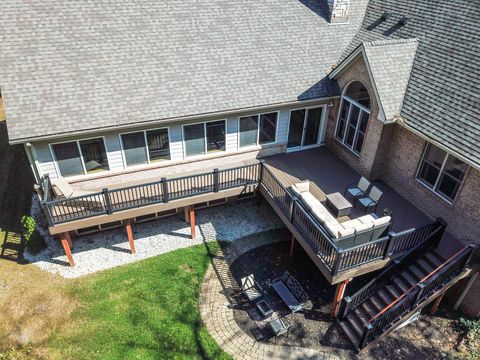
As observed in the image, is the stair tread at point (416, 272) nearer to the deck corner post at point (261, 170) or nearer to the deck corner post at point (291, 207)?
the deck corner post at point (291, 207)

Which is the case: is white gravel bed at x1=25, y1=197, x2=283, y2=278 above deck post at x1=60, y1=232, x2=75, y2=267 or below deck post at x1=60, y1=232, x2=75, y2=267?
below

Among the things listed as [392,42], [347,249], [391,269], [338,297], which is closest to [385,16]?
[392,42]

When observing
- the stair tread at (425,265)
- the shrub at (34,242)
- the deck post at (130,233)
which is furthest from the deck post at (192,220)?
the stair tread at (425,265)

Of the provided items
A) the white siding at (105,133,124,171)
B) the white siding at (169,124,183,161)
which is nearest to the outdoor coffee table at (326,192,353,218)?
the white siding at (169,124,183,161)

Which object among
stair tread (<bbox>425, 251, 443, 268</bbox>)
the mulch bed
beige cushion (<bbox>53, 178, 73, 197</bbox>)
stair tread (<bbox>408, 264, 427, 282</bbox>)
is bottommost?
the mulch bed

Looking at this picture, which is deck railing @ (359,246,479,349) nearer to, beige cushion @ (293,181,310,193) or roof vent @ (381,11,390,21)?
beige cushion @ (293,181,310,193)

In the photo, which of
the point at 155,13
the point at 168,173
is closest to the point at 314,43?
the point at 155,13

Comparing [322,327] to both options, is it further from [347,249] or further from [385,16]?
[385,16]
